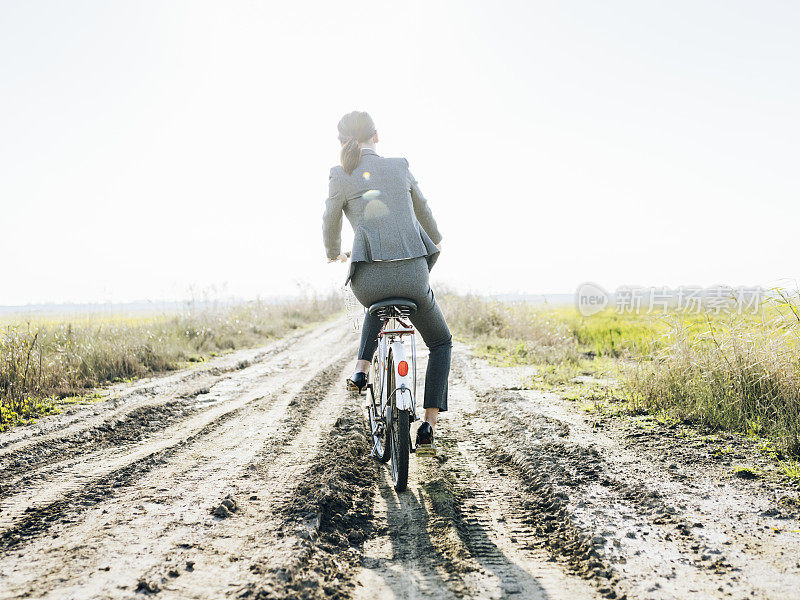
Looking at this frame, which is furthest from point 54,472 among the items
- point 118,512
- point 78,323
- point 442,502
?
point 78,323

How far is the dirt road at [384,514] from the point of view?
2.13 metres

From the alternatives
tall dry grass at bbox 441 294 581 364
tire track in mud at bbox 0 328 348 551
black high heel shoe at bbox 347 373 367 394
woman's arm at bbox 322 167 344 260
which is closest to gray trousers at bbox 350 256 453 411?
black high heel shoe at bbox 347 373 367 394

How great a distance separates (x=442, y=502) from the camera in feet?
9.80

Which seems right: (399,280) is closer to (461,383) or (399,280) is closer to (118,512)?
(118,512)

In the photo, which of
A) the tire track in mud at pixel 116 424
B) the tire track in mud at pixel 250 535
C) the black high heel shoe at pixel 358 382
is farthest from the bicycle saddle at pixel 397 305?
the tire track in mud at pixel 116 424

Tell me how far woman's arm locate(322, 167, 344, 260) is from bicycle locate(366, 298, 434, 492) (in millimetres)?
543

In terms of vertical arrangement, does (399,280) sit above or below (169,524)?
above

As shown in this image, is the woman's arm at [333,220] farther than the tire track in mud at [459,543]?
Yes

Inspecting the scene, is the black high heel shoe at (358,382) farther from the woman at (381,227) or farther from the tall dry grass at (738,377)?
the tall dry grass at (738,377)

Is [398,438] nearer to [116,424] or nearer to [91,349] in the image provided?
[116,424]

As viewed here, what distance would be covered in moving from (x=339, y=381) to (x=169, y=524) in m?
4.83

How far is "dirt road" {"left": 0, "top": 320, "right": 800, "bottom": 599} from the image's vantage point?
2.13m

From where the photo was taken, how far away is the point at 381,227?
9.85 ft

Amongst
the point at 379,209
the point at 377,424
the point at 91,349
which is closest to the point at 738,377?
the point at 377,424
